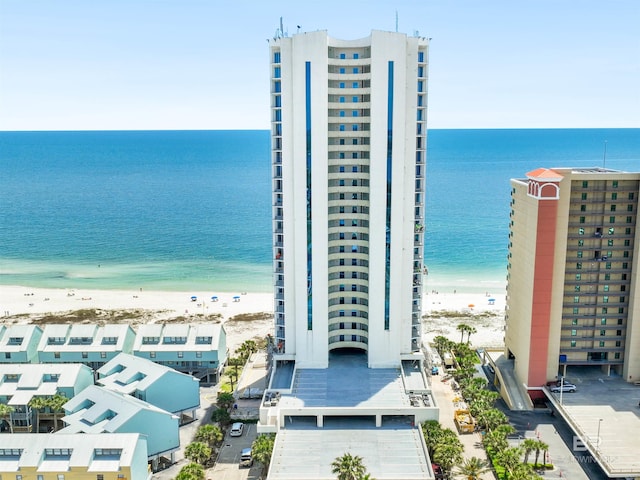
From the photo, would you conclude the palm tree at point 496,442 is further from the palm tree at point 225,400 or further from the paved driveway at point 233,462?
the palm tree at point 225,400

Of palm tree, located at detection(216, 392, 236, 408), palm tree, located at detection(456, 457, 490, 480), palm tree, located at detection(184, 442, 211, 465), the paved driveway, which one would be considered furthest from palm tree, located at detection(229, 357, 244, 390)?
palm tree, located at detection(456, 457, 490, 480)

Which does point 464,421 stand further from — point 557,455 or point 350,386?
point 350,386

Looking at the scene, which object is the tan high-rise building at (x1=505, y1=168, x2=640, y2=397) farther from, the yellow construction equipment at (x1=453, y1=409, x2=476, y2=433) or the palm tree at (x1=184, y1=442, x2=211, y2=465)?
the palm tree at (x1=184, y1=442, x2=211, y2=465)

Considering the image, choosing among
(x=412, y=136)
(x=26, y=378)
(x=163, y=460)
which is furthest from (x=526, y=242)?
(x=26, y=378)

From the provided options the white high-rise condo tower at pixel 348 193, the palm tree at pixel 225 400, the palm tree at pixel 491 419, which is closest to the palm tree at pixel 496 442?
the palm tree at pixel 491 419

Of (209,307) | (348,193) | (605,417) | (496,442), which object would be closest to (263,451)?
(496,442)

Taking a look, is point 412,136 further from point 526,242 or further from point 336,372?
point 336,372
